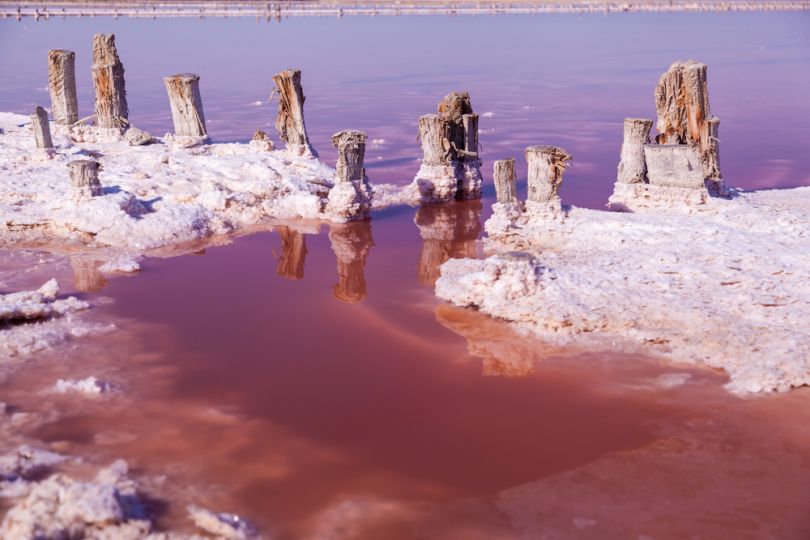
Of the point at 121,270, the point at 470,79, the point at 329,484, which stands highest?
the point at 470,79

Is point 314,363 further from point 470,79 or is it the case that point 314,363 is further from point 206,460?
point 470,79

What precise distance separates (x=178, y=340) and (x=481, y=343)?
Result: 3.00 meters

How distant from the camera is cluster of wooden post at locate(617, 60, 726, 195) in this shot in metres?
11.8

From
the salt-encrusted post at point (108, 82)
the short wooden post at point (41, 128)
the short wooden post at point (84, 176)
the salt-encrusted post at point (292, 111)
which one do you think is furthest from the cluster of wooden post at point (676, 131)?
the salt-encrusted post at point (108, 82)

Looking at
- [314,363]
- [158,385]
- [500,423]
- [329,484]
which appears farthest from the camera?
[314,363]

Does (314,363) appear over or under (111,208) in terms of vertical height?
under

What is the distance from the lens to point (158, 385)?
752cm

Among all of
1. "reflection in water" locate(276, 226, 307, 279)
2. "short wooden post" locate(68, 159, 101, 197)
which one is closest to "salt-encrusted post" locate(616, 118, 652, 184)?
"reflection in water" locate(276, 226, 307, 279)

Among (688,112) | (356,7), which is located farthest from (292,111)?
(356,7)

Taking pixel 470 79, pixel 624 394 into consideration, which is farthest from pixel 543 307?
pixel 470 79

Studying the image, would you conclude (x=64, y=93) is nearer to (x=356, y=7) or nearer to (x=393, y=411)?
(x=393, y=411)

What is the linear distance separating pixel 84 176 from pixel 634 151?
25.0 feet

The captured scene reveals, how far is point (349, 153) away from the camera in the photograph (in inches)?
493

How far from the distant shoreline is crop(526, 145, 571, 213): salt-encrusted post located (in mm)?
52626
